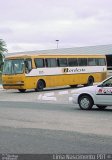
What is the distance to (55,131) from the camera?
12617 mm

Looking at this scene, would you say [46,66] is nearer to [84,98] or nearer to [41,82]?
[41,82]

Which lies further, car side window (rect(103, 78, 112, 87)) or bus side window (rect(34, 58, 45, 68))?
bus side window (rect(34, 58, 45, 68))

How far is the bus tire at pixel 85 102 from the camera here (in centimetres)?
1903

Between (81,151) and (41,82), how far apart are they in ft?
87.1

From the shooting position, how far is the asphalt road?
994 centimetres

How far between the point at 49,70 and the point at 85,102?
17.6 meters

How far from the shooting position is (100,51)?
62.4 m

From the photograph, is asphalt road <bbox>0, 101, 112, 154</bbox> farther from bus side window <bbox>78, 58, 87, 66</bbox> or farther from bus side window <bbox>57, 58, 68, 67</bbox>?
bus side window <bbox>78, 58, 87, 66</bbox>

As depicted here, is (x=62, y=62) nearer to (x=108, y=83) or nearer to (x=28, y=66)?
(x=28, y=66)

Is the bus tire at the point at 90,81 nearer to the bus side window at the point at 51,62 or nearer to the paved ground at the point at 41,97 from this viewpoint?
the bus side window at the point at 51,62

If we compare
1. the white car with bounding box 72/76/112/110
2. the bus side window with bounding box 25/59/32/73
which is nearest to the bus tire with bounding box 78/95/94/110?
the white car with bounding box 72/76/112/110

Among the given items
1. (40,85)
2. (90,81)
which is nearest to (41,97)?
(40,85)

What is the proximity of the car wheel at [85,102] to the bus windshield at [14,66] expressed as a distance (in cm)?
1539

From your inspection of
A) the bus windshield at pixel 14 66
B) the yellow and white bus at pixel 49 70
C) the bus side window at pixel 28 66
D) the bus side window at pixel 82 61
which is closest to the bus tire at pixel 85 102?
the yellow and white bus at pixel 49 70
